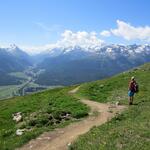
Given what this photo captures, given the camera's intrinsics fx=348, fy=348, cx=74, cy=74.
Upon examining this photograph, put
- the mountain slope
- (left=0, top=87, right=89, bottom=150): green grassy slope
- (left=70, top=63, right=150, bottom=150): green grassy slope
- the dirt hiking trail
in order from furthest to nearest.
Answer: (left=0, top=87, right=89, bottom=150): green grassy slope, the dirt hiking trail, the mountain slope, (left=70, top=63, right=150, bottom=150): green grassy slope

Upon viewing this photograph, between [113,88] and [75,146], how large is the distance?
37911 millimetres

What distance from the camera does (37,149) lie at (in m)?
26.3

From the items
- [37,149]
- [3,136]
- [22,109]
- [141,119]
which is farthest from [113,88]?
[37,149]

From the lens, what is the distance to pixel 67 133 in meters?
30.5

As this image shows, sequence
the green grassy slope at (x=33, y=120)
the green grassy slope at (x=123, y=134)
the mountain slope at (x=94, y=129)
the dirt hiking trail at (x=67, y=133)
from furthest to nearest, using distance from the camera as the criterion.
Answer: the green grassy slope at (x=33, y=120) → the dirt hiking trail at (x=67, y=133) → the mountain slope at (x=94, y=129) → the green grassy slope at (x=123, y=134)

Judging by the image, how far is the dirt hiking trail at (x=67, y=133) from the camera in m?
27.1

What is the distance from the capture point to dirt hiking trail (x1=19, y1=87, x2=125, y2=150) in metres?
27.1

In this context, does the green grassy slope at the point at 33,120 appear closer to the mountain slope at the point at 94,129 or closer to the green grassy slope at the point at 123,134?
the mountain slope at the point at 94,129

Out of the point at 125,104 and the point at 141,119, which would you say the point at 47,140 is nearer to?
the point at 141,119

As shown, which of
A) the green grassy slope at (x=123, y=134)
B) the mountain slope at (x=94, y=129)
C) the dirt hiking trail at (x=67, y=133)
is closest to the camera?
the green grassy slope at (x=123, y=134)

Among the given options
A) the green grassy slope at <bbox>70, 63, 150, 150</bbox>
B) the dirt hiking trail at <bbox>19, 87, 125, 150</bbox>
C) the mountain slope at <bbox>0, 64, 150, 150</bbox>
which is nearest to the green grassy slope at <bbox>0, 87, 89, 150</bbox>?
the mountain slope at <bbox>0, 64, 150, 150</bbox>

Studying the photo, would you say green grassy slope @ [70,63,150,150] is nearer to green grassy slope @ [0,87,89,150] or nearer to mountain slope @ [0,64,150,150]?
mountain slope @ [0,64,150,150]

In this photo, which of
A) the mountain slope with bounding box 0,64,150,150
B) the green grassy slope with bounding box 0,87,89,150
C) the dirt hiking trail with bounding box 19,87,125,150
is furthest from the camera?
the green grassy slope with bounding box 0,87,89,150

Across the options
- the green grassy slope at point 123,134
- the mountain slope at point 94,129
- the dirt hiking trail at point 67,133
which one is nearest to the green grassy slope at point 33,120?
the mountain slope at point 94,129
